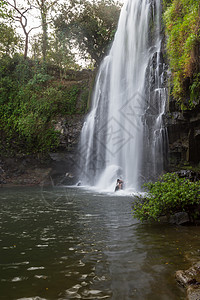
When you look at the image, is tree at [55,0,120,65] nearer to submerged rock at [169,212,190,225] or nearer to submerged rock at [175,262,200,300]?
submerged rock at [169,212,190,225]

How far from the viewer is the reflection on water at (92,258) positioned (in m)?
3.26

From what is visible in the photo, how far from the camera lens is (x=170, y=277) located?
3.56 meters

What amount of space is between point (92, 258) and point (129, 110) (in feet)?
53.6

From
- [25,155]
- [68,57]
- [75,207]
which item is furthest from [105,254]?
[68,57]

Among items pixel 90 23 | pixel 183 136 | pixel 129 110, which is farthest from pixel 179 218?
pixel 90 23

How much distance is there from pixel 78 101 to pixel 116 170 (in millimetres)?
10928

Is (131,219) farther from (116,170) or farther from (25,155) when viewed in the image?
(25,155)

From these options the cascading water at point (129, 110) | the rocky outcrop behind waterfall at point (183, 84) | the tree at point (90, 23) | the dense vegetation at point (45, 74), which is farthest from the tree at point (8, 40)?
the rocky outcrop behind waterfall at point (183, 84)

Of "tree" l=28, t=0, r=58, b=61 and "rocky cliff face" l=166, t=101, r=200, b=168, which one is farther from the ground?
"tree" l=28, t=0, r=58, b=61

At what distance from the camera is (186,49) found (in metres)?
10.5

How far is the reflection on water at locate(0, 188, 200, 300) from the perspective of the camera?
3258mm

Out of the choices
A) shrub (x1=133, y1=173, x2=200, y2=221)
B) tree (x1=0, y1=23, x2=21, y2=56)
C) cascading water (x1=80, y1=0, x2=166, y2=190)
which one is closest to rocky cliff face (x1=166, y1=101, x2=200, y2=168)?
cascading water (x1=80, y1=0, x2=166, y2=190)

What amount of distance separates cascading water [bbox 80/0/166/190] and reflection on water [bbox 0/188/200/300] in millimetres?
9478

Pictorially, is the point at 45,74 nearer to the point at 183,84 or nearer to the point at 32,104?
the point at 32,104
